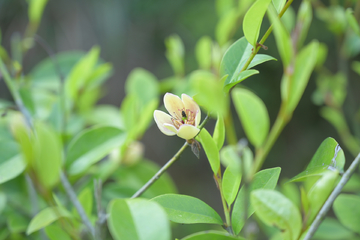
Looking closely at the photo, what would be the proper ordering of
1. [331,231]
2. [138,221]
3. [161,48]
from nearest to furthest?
[138,221] < [331,231] < [161,48]

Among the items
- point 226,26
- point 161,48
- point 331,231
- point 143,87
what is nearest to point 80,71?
point 143,87

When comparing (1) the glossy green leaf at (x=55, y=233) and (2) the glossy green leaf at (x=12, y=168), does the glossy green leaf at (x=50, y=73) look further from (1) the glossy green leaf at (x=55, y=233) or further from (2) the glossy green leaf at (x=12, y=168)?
(1) the glossy green leaf at (x=55, y=233)

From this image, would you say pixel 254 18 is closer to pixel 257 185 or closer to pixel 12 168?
pixel 257 185

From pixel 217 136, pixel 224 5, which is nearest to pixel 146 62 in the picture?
pixel 224 5

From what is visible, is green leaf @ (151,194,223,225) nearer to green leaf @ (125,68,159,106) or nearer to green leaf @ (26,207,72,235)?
green leaf @ (26,207,72,235)

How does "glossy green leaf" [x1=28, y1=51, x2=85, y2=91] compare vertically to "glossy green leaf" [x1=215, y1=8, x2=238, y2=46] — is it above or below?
below

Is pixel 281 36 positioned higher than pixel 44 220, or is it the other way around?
pixel 281 36

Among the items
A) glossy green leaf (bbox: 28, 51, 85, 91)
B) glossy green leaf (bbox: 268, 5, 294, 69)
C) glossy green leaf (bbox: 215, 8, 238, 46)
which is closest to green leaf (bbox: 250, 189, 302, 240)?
glossy green leaf (bbox: 268, 5, 294, 69)
